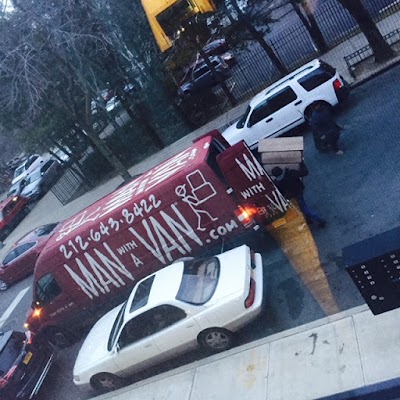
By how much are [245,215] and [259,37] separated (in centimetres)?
1097

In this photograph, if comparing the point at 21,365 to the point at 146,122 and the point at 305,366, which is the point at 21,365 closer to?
the point at 305,366

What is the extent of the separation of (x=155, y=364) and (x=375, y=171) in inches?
251

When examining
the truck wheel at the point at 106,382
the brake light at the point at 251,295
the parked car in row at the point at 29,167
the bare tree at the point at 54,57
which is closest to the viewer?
the brake light at the point at 251,295

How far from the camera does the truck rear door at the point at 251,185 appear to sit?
9.59 metres

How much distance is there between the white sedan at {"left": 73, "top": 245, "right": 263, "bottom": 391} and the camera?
27.4ft

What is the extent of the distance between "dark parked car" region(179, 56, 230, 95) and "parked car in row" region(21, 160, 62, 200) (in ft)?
29.8

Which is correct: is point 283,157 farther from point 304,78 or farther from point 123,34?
point 123,34

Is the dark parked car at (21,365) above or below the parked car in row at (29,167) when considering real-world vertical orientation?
below

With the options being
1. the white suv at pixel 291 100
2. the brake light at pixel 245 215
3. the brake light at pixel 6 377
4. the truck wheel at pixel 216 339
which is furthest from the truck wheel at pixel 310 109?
the brake light at pixel 6 377

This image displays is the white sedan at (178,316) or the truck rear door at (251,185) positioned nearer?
the white sedan at (178,316)

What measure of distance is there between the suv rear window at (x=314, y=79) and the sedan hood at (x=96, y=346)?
823 centimetres

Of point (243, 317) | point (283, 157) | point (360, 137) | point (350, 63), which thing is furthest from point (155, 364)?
point (350, 63)

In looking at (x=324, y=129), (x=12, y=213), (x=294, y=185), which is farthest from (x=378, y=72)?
(x=12, y=213)

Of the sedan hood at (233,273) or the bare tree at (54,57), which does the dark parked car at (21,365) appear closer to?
the sedan hood at (233,273)
